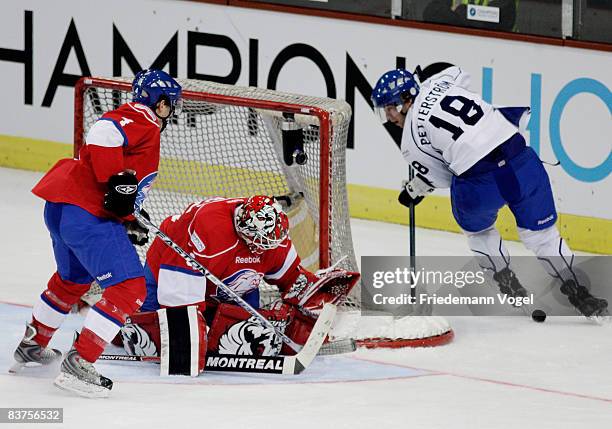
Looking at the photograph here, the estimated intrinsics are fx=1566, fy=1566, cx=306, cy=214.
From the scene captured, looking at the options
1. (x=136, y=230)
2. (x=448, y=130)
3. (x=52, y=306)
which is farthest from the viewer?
(x=448, y=130)

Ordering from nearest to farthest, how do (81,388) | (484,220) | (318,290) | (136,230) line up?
1. (81,388)
2. (136,230)
3. (318,290)
4. (484,220)

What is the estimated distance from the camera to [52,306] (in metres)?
5.31

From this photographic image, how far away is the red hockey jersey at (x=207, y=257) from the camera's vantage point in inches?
214

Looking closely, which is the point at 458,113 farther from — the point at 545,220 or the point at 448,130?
the point at 545,220

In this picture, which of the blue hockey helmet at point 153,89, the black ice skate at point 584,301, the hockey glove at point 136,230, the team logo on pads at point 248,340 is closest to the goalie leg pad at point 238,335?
the team logo on pads at point 248,340

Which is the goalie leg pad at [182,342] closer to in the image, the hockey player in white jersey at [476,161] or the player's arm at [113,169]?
the player's arm at [113,169]

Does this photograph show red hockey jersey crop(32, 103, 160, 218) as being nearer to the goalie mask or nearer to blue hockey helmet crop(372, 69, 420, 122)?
the goalie mask

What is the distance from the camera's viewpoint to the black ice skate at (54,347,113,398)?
4.90 m

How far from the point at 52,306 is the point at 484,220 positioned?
1.93 meters

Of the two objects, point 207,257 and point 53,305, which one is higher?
point 207,257

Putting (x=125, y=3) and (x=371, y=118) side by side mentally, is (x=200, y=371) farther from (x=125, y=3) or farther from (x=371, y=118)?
(x=125, y=3)

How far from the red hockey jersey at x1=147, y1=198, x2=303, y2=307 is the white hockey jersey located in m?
0.83

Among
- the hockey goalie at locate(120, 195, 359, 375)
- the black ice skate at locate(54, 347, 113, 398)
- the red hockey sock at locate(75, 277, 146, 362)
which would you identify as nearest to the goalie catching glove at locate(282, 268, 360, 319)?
the hockey goalie at locate(120, 195, 359, 375)

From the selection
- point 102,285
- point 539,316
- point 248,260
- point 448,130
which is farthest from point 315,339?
point 539,316
